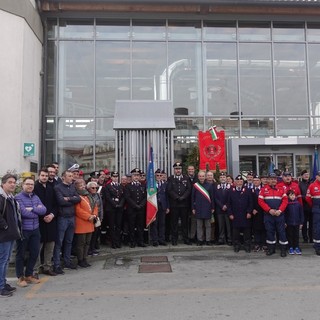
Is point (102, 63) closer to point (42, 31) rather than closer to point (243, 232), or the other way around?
point (42, 31)

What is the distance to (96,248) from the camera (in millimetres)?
8906

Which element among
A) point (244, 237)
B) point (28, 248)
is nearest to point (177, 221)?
point (244, 237)

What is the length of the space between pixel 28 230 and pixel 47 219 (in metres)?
0.52

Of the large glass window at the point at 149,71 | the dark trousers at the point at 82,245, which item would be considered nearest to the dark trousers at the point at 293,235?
the dark trousers at the point at 82,245

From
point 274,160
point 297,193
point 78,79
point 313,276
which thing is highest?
point 78,79

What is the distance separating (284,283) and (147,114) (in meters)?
7.79

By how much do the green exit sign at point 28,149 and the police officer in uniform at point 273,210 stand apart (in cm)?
742

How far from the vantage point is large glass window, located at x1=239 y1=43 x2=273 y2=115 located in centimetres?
1451

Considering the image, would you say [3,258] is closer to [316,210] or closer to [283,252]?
Answer: [283,252]

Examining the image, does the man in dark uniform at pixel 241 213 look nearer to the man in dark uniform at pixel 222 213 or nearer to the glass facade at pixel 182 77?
the man in dark uniform at pixel 222 213

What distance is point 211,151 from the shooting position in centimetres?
1236

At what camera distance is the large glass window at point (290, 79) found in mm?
14578

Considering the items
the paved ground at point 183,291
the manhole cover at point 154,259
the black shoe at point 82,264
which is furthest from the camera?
the manhole cover at point 154,259

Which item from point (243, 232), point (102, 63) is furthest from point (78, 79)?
point (243, 232)
